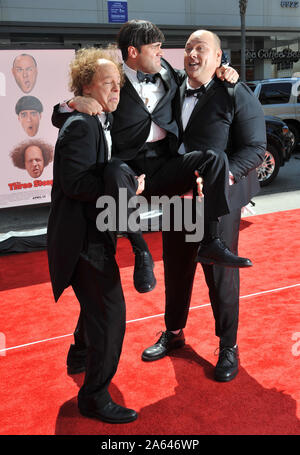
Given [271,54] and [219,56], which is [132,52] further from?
[271,54]

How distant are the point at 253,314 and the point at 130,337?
0.99 meters

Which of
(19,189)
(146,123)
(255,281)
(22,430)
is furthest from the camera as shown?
(19,189)

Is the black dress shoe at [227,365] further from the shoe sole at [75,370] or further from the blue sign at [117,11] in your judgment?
the blue sign at [117,11]

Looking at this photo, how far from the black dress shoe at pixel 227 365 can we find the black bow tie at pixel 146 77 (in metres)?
1.70

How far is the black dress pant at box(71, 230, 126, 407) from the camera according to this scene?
245 cm

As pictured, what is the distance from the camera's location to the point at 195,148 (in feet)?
9.31

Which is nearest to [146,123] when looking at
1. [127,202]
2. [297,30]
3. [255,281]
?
[127,202]

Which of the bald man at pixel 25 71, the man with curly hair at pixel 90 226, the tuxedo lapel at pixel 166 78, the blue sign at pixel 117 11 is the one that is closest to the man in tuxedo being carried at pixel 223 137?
the tuxedo lapel at pixel 166 78

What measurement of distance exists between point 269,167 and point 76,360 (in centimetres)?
703

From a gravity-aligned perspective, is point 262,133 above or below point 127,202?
above

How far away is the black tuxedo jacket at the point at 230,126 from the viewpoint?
280 cm

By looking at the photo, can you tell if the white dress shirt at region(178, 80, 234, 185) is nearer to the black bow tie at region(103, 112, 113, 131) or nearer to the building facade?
the black bow tie at region(103, 112, 113, 131)
